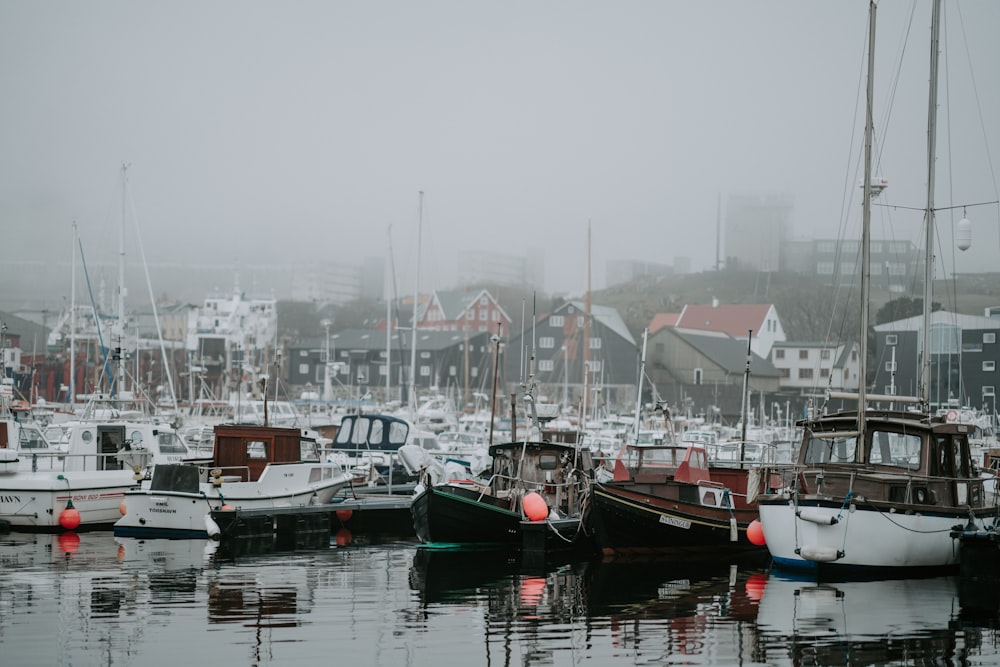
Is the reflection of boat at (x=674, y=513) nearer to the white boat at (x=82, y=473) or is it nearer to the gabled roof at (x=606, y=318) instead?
the white boat at (x=82, y=473)

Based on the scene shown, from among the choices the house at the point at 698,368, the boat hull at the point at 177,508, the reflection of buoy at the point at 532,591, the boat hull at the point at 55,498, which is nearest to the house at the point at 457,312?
the house at the point at 698,368

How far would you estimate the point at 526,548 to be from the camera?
23.9 metres

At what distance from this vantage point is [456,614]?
17047 millimetres

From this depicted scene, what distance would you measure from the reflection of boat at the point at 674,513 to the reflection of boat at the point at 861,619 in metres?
3.55

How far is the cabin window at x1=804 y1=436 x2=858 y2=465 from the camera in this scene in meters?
22.7

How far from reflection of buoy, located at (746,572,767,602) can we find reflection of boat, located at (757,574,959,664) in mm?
127

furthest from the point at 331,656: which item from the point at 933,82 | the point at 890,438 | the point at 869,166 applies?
the point at 933,82

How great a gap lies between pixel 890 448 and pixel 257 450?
53.0 ft

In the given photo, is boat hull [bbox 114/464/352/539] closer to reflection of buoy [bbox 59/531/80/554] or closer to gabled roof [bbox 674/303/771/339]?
reflection of buoy [bbox 59/531/80/554]

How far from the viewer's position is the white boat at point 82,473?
28.2 meters

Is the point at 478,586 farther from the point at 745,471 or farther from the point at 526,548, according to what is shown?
the point at 745,471

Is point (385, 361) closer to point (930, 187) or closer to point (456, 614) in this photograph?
point (930, 187)

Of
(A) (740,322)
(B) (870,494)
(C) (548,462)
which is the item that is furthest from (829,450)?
(A) (740,322)

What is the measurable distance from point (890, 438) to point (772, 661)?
10246 mm
